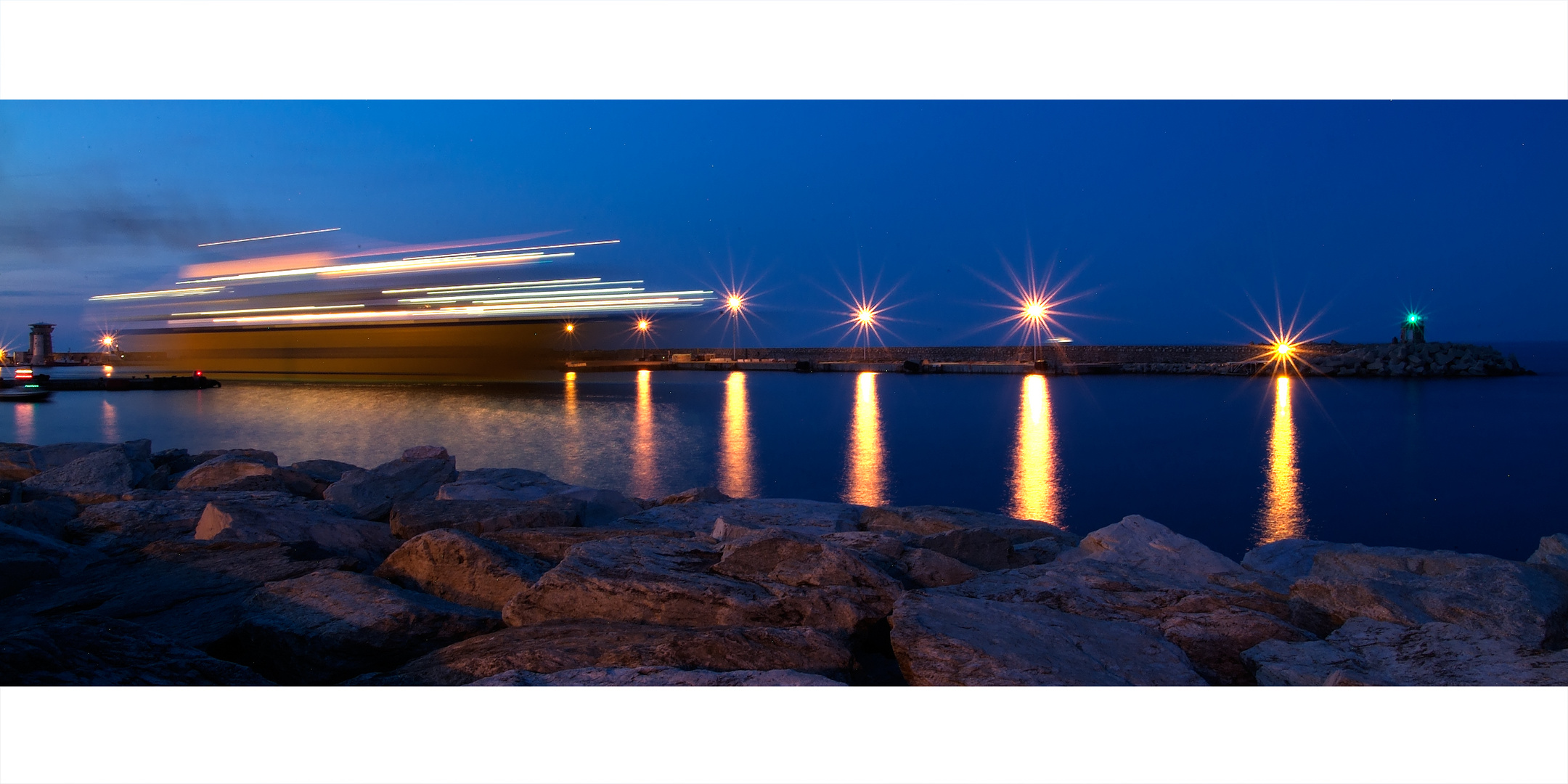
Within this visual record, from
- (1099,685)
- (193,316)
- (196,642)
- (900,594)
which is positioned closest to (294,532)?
(196,642)

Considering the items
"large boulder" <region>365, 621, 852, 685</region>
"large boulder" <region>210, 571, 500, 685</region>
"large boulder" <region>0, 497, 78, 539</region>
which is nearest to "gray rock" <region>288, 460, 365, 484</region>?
"large boulder" <region>0, 497, 78, 539</region>

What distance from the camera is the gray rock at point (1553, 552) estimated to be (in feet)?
14.2

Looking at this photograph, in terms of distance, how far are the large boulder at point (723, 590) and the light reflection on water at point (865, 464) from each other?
3.52m

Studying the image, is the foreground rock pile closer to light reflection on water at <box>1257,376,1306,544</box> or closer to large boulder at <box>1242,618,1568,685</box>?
large boulder at <box>1242,618,1568,685</box>

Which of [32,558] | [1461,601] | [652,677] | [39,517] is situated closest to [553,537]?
[652,677]

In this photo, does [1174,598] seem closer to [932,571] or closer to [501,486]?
[932,571]

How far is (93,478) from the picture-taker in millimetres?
5770

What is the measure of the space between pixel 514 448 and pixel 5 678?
38.4 feet

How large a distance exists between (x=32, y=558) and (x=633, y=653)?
2.82 m

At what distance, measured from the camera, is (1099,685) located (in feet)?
8.57

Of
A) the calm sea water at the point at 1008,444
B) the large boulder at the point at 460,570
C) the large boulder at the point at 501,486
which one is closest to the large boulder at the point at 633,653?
the large boulder at the point at 460,570

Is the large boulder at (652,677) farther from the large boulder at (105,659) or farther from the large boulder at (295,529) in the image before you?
the large boulder at (295,529)

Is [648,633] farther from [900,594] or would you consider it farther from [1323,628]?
[1323,628]

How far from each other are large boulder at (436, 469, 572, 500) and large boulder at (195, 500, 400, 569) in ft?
3.04
